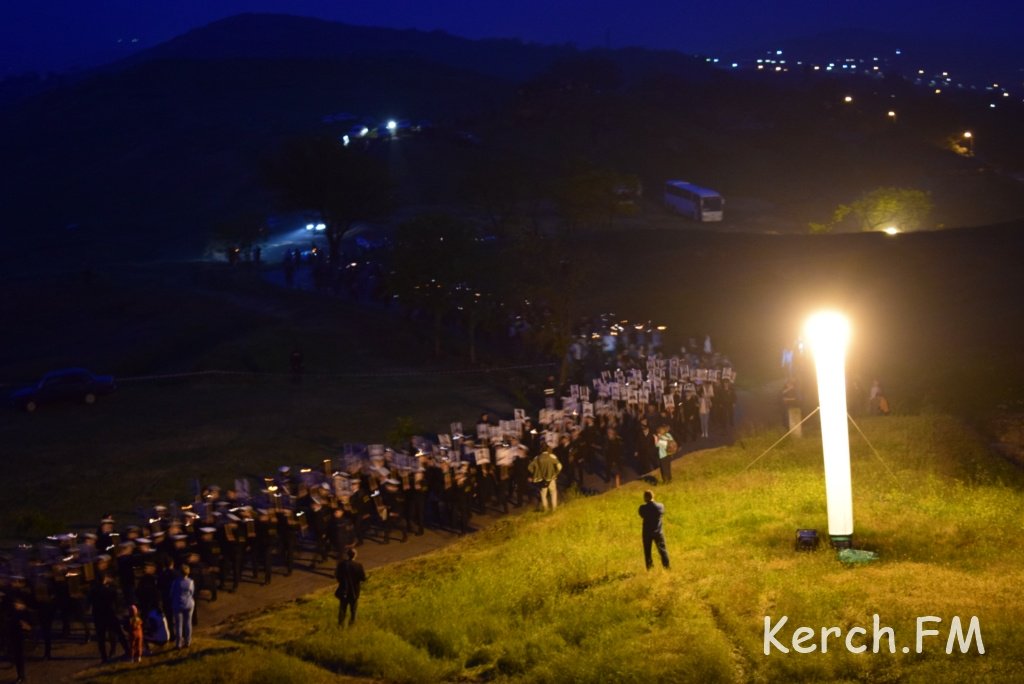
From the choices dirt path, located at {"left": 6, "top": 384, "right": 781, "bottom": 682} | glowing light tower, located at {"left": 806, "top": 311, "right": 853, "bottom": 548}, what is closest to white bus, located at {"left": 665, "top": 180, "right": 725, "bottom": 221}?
dirt path, located at {"left": 6, "top": 384, "right": 781, "bottom": 682}

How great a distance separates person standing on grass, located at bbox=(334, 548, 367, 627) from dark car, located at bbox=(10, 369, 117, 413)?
21.7 meters

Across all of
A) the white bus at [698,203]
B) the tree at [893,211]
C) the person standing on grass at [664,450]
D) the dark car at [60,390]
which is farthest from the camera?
the white bus at [698,203]

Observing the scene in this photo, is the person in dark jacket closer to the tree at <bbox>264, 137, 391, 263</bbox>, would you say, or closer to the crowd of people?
the crowd of people

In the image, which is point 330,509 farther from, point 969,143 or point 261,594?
point 969,143

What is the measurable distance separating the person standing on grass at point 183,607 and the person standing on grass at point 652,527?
670cm

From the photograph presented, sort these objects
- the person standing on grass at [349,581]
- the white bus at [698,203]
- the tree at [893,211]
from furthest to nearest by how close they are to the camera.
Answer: the white bus at [698,203]
the tree at [893,211]
the person standing on grass at [349,581]

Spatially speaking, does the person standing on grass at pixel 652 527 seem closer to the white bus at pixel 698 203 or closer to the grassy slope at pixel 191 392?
the grassy slope at pixel 191 392

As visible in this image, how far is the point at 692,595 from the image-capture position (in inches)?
603

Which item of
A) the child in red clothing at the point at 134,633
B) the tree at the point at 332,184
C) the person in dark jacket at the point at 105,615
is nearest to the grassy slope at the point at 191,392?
the person in dark jacket at the point at 105,615

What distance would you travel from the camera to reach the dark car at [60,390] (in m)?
34.6

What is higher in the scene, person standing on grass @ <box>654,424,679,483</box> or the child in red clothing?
person standing on grass @ <box>654,424,679,483</box>

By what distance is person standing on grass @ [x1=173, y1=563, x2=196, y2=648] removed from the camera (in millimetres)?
16156

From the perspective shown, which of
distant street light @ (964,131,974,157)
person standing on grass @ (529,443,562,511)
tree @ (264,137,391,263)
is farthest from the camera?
distant street light @ (964,131,974,157)

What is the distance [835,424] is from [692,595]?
4289mm
